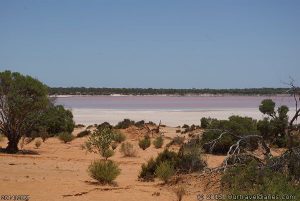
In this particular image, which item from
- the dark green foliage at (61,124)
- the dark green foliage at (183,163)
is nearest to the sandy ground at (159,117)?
the dark green foliage at (61,124)

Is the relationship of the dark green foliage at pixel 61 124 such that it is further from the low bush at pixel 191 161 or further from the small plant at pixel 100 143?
the low bush at pixel 191 161

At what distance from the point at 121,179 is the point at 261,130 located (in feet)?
56.5

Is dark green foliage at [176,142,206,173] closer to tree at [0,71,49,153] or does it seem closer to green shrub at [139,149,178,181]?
green shrub at [139,149,178,181]

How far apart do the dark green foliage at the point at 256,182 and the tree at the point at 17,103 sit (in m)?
13.0

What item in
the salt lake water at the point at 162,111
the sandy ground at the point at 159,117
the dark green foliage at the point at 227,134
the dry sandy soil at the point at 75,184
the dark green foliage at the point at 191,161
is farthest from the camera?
the salt lake water at the point at 162,111

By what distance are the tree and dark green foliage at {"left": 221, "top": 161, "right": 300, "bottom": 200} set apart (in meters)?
13.0

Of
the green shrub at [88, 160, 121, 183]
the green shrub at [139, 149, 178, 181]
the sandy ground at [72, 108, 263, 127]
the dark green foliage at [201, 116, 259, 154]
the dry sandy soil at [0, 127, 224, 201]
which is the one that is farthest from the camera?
the sandy ground at [72, 108, 263, 127]

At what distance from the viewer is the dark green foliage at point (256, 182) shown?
845 centimetres

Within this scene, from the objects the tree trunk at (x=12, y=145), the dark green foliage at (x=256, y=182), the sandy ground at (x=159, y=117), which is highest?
the dark green foliage at (x=256, y=182)

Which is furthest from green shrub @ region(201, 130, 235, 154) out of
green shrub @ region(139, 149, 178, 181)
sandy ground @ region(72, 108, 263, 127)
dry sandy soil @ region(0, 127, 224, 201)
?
sandy ground @ region(72, 108, 263, 127)

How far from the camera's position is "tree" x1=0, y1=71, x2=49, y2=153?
829 inches

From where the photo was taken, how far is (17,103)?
20.9m

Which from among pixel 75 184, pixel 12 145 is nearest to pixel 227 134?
pixel 12 145

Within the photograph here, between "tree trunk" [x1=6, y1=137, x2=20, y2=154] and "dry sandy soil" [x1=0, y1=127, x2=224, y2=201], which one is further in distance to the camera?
"tree trunk" [x1=6, y1=137, x2=20, y2=154]
